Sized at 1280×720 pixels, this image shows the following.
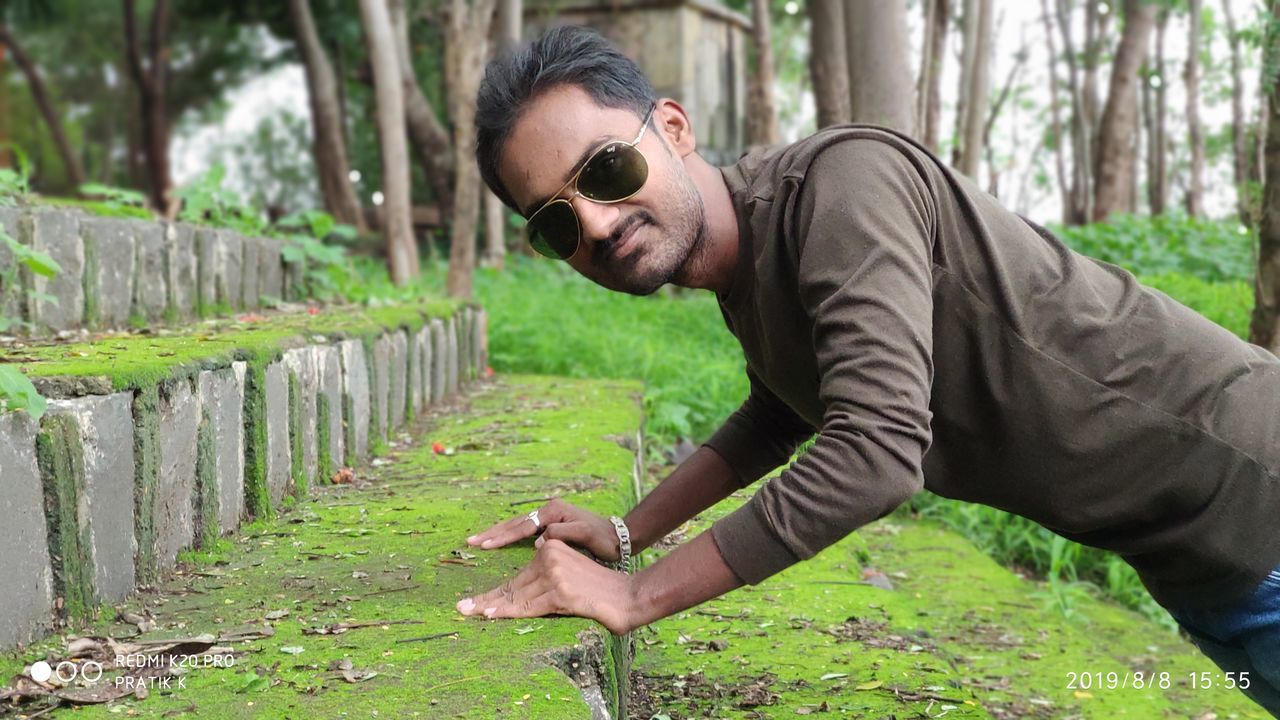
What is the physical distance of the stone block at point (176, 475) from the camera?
84.6 inches

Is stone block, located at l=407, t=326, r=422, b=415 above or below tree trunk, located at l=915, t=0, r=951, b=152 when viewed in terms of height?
below

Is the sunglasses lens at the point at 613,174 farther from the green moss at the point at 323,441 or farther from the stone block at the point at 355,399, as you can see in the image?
the stone block at the point at 355,399

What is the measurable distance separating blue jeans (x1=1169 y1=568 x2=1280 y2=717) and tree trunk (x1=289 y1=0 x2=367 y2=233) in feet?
39.1

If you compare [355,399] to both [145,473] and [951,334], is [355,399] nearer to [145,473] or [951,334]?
[145,473]

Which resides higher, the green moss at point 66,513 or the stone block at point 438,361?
the green moss at point 66,513

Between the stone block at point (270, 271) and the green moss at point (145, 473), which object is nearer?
the green moss at point (145, 473)

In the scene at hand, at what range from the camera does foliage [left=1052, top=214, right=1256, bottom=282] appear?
941 centimetres

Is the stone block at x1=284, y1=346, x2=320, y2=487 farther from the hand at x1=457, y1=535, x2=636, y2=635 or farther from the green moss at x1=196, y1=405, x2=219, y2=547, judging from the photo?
the hand at x1=457, y1=535, x2=636, y2=635

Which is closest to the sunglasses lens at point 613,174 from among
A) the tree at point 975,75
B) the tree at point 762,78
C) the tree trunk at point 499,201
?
the tree at point 975,75

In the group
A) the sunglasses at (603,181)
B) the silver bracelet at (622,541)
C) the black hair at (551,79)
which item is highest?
the black hair at (551,79)

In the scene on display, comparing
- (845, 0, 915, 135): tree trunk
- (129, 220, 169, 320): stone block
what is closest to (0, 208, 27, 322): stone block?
(129, 220, 169, 320): stone block

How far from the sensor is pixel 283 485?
9.09ft

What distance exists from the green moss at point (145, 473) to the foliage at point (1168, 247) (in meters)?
8.02

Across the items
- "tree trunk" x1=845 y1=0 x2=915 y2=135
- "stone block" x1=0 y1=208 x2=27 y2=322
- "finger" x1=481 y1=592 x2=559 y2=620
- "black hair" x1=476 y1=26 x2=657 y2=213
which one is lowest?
"finger" x1=481 y1=592 x2=559 y2=620
